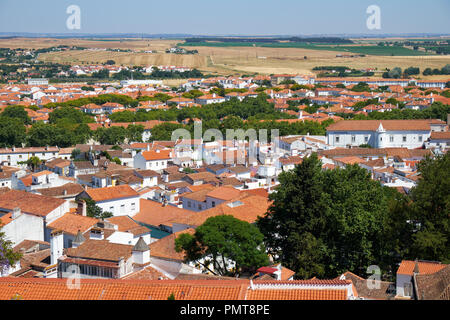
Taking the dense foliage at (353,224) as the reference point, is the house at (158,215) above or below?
below

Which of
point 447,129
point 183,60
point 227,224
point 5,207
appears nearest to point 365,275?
point 227,224

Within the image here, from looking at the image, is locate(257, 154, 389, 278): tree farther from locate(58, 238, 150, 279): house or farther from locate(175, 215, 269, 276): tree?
locate(58, 238, 150, 279): house

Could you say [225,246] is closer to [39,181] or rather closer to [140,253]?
[140,253]

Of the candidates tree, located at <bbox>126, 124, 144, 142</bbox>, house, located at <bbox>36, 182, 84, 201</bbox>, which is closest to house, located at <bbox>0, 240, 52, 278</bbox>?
house, located at <bbox>36, 182, 84, 201</bbox>

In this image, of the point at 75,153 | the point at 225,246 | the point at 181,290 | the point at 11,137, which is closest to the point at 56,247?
the point at 225,246

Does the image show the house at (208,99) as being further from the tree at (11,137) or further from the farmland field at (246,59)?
the farmland field at (246,59)

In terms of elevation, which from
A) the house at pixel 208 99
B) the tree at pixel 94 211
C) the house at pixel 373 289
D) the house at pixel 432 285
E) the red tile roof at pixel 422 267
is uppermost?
the house at pixel 208 99

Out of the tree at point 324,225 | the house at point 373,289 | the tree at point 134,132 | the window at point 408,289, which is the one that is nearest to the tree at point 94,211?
the tree at point 324,225
